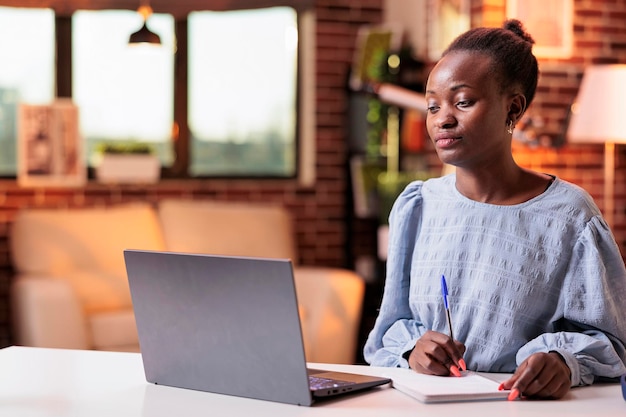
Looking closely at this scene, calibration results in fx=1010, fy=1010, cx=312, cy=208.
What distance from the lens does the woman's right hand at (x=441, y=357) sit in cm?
166

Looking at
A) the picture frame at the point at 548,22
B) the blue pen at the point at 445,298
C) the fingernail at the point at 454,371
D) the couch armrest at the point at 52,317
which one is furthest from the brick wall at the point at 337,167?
the fingernail at the point at 454,371

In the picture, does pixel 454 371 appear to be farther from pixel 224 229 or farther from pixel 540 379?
pixel 224 229

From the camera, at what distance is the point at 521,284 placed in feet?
5.81

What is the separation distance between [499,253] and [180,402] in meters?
0.64

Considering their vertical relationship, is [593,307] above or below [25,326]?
above

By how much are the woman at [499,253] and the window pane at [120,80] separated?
3870 millimetres

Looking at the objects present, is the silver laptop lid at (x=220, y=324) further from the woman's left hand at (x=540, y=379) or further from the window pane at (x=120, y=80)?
the window pane at (x=120, y=80)

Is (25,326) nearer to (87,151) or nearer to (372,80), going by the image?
(87,151)

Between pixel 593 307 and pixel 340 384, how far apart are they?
472 millimetres

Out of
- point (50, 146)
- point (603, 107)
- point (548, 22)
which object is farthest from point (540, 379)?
point (50, 146)

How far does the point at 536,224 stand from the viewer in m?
1.79

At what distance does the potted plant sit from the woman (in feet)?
12.1

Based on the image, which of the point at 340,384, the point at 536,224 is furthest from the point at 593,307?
the point at 340,384

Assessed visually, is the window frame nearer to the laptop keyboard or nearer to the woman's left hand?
the laptop keyboard
